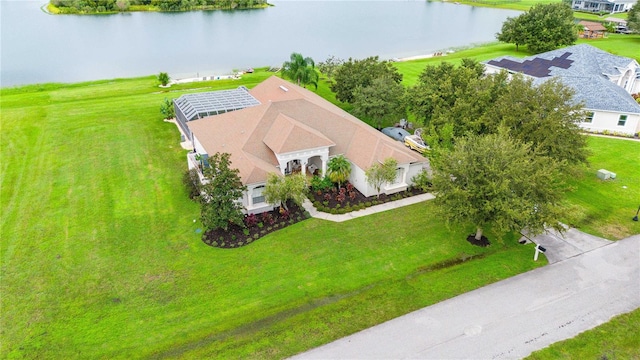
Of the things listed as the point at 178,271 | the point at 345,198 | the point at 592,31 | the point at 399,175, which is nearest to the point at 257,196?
the point at 345,198

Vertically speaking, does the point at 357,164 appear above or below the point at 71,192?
above

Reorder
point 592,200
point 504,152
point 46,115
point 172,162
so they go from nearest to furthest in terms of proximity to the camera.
Answer: point 504,152 → point 592,200 → point 172,162 → point 46,115

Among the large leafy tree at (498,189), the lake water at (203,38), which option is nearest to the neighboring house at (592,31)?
the lake water at (203,38)

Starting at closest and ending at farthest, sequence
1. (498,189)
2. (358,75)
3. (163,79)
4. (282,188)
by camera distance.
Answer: (498,189) < (282,188) < (358,75) < (163,79)

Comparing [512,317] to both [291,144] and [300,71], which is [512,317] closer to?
[291,144]

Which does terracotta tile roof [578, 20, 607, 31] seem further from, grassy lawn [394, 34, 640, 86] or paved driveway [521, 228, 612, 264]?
paved driveway [521, 228, 612, 264]

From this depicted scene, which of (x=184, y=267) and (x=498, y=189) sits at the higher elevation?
(x=498, y=189)

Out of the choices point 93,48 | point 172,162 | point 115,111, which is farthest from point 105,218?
point 93,48

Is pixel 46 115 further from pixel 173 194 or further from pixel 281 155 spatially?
pixel 281 155
